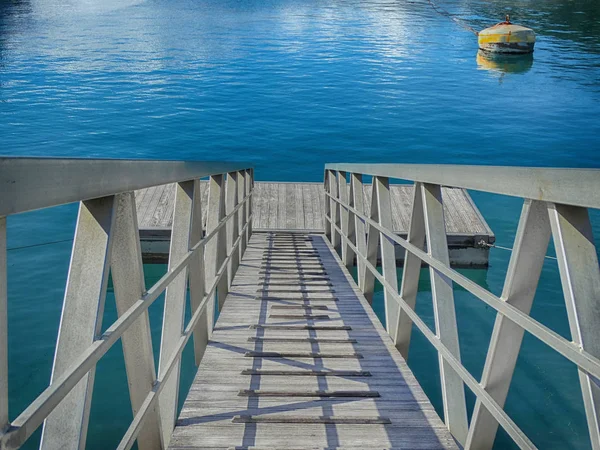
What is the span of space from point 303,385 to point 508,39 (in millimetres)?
37099

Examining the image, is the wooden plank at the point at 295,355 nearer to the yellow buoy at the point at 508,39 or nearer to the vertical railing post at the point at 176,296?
the vertical railing post at the point at 176,296

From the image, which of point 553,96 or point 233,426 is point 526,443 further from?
point 553,96

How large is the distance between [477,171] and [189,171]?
1.14 metres

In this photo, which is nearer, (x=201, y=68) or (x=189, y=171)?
(x=189, y=171)

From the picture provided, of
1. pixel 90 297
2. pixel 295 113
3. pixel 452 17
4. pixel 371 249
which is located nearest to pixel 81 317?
pixel 90 297

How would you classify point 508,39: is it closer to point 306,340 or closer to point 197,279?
point 306,340

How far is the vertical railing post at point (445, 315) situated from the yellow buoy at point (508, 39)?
119 ft

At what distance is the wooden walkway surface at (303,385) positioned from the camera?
1978 mm

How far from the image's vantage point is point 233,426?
2.03m

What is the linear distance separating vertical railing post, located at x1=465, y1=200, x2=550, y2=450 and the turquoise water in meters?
3.19

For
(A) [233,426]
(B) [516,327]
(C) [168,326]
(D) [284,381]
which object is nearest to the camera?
(B) [516,327]

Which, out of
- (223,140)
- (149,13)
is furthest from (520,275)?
(149,13)

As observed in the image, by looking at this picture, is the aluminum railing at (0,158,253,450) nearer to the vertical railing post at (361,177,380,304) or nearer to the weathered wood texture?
the vertical railing post at (361,177,380,304)

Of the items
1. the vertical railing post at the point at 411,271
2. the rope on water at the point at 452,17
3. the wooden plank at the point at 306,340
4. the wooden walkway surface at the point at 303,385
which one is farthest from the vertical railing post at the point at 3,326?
the rope on water at the point at 452,17
